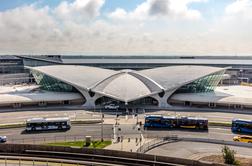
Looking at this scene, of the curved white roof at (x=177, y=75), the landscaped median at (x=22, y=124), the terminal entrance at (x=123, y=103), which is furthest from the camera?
the curved white roof at (x=177, y=75)

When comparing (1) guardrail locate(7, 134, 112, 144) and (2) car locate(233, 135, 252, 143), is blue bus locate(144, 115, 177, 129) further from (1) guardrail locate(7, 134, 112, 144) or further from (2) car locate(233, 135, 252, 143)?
(2) car locate(233, 135, 252, 143)

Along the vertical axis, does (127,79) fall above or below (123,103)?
above

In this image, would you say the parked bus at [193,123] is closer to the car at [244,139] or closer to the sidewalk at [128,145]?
the car at [244,139]

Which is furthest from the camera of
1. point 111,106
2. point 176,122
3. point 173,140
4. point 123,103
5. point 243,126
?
point 123,103

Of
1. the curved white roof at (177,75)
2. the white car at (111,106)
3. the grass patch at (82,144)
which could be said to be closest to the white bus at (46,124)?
the grass patch at (82,144)

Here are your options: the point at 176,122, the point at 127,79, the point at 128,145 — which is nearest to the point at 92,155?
the point at 128,145

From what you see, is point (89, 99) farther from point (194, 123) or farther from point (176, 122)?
point (194, 123)

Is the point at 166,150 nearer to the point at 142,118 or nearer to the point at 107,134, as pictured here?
the point at 107,134

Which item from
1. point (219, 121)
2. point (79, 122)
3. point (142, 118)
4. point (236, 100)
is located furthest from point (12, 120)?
point (236, 100)
